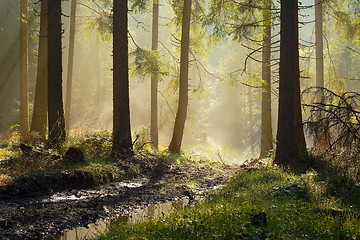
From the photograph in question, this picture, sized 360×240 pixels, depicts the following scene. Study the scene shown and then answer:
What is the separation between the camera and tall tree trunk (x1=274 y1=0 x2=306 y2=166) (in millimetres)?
10547

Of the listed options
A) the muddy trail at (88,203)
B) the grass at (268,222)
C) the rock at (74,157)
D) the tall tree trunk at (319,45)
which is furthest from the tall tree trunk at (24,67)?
the tall tree trunk at (319,45)

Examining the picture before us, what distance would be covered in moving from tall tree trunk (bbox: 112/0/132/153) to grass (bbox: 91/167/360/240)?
551 centimetres

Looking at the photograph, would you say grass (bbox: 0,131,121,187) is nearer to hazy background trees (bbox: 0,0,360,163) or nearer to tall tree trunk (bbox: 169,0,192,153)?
hazy background trees (bbox: 0,0,360,163)

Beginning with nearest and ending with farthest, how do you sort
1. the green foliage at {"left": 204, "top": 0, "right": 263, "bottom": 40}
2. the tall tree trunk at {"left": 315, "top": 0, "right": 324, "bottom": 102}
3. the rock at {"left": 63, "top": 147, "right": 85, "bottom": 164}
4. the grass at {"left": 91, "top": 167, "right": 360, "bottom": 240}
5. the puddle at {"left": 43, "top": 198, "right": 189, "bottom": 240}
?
the grass at {"left": 91, "top": 167, "right": 360, "bottom": 240} < the puddle at {"left": 43, "top": 198, "right": 189, "bottom": 240} < the rock at {"left": 63, "top": 147, "right": 85, "bottom": 164} < the green foliage at {"left": 204, "top": 0, "right": 263, "bottom": 40} < the tall tree trunk at {"left": 315, "top": 0, "right": 324, "bottom": 102}

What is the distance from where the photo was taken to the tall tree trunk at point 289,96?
34.6 ft

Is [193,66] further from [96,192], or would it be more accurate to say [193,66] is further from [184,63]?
[96,192]

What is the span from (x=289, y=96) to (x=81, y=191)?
625cm

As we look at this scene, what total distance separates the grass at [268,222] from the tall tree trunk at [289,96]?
363 centimetres

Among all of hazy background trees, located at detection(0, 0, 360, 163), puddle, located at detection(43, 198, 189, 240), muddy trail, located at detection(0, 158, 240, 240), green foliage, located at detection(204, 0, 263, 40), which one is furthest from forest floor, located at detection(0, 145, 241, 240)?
green foliage, located at detection(204, 0, 263, 40)

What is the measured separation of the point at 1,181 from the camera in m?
7.34

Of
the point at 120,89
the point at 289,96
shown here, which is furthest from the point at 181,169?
the point at 289,96

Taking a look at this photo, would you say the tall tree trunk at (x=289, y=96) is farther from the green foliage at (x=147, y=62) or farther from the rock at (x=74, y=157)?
the green foliage at (x=147, y=62)

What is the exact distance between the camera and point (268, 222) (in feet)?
15.5

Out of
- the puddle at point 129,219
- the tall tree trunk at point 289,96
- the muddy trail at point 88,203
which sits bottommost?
the puddle at point 129,219
